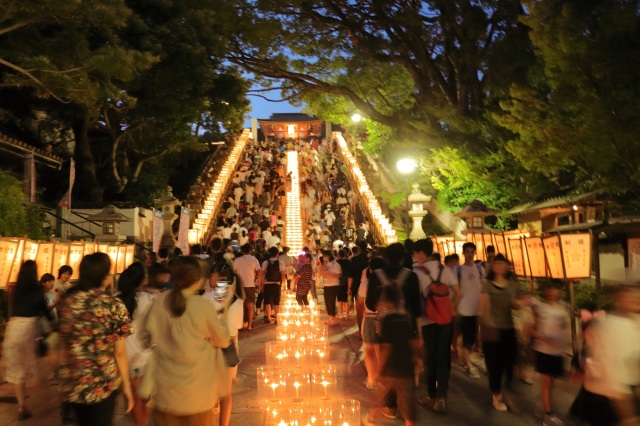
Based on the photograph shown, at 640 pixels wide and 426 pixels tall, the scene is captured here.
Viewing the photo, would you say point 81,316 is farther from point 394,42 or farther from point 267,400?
point 394,42

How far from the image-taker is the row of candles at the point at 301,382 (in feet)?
15.1

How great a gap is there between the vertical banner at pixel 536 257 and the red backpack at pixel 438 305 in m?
3.76

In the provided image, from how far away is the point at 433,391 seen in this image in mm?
6680

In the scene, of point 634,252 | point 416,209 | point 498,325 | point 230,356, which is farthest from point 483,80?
point 230,356

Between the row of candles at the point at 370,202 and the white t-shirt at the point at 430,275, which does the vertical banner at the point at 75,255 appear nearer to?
the white t-shirt at the point at 430,275

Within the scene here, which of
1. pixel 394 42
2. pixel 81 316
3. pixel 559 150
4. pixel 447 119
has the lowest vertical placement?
pixel 81 316

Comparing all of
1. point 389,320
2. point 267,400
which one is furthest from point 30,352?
point 389,320

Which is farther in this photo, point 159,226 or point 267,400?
point 159,226

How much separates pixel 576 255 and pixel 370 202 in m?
17.5

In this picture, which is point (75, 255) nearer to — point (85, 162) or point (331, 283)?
point (331, 283)

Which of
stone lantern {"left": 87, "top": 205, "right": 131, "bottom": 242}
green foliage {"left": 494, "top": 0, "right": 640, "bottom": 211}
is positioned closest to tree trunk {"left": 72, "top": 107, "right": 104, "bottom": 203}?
stone lantern {"left": 87, "top": 205, "right": 131, "bottom": 242}

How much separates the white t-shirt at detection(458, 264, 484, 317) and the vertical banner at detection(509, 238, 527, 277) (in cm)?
285

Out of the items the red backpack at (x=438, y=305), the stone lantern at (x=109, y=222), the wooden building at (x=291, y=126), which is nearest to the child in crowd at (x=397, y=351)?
the red backpack at (x=438, y=305)

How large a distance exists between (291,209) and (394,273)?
23185 mm
